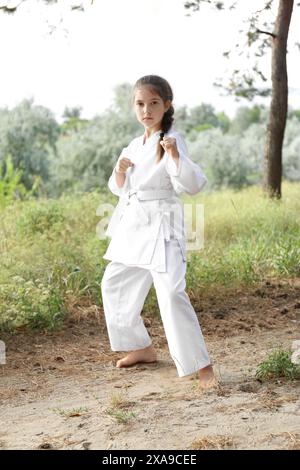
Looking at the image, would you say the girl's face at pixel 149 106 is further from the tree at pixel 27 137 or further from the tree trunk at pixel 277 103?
the tree at pixel 27 137

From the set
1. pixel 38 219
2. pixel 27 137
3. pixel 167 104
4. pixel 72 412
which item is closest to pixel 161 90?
pixel 167 104

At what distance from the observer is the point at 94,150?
601 inches

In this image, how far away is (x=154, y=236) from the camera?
416 centimetres

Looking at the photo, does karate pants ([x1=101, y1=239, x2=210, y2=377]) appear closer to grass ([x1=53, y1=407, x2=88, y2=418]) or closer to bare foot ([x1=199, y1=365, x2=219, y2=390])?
bare foot ([x1=199, y1=365, x2=219, y2=390])

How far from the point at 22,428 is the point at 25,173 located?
11.5 metres

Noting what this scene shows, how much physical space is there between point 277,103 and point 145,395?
7.13 metres

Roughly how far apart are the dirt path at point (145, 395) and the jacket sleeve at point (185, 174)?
3.37 feet

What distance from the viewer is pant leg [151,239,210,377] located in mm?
4008

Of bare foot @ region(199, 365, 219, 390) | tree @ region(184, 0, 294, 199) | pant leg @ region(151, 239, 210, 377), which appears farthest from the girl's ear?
tree @ region(184, 0, 294, 199)

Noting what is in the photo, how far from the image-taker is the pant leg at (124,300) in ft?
14.5

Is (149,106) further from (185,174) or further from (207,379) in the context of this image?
(207,379)

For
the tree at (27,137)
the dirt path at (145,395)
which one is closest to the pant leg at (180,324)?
the dirt path at (145,395)

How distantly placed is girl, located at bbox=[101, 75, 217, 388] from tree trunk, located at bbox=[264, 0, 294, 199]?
6.22 meters
